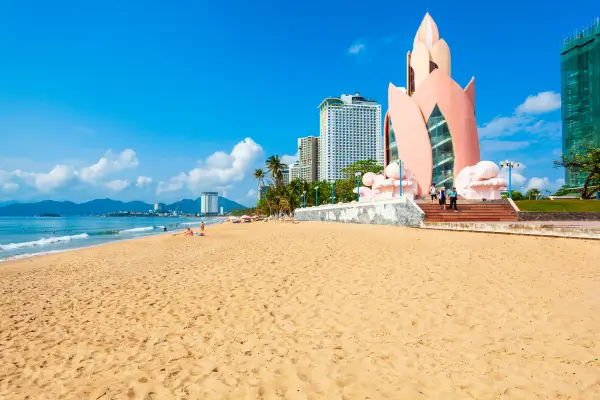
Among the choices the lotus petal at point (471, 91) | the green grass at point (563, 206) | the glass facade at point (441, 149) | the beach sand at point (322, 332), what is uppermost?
the lotus petal at point (471, 91)

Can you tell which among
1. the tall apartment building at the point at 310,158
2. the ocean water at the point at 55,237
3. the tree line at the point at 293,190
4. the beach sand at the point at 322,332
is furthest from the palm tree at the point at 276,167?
the beach sand at the point at 322,332

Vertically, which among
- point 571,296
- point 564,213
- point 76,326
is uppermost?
point 564,213

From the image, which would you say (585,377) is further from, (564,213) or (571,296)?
(564,213)

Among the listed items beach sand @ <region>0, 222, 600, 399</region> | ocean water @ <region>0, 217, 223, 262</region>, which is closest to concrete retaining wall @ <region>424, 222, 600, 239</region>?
beach sand @ <region>0, 222, 600, 399</region>

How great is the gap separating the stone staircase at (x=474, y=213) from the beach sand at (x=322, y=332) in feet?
26.9

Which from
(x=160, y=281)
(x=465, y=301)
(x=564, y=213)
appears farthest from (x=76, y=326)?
(x=564, y=213)

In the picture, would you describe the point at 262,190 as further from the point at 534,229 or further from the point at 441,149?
the point at 534,229

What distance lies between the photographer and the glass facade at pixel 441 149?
93.2ft

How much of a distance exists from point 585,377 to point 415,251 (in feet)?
19.7

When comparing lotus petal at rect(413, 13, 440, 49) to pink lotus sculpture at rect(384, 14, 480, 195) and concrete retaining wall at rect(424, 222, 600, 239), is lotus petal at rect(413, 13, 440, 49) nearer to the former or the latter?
pink lotus sculpture at rect(384, 14, 480, 195)

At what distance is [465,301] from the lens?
4922 millimetres

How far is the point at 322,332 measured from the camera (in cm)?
411

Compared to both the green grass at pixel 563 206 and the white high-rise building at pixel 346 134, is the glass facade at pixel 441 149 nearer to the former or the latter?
the green grass at pixel 563 206

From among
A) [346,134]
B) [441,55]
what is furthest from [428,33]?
[346,134]
